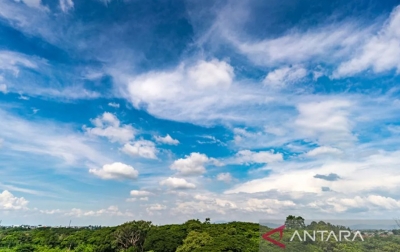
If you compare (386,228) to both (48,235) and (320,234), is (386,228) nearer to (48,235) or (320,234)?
(320,234)

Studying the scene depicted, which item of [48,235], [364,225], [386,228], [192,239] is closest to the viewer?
[364,225]

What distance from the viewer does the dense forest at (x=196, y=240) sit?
3025cm

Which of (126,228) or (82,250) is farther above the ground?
(126,228)

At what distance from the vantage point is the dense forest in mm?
30255

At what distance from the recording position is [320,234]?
32188 mm

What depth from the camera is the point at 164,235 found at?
52.8 metres

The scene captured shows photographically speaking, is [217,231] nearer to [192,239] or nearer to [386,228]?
[192,239]

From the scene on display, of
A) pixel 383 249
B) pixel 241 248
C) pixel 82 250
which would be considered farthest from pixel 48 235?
pixel 383 249

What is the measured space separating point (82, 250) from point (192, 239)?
91.9 feet

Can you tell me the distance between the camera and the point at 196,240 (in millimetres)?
42312

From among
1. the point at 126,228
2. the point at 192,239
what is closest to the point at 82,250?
the point at 126,228

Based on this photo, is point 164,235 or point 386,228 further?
point 164,235

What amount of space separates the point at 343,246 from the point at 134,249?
39.6m

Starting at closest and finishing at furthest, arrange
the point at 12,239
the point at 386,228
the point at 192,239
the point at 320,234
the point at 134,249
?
the point at 386,228
the point at 320,234
the point at 192,239
the point at 134,249
the point at 12,239
